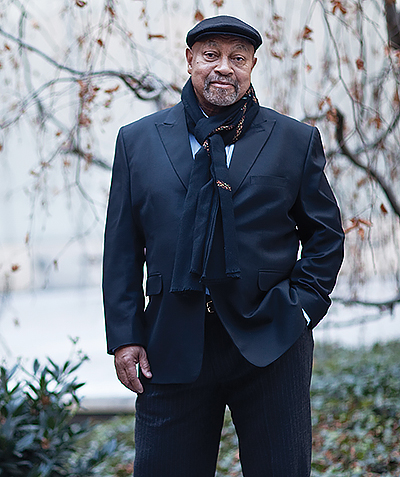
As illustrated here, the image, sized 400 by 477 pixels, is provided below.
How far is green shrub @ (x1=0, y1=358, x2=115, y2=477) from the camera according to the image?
88.9 inches

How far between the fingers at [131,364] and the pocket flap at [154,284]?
0.16m

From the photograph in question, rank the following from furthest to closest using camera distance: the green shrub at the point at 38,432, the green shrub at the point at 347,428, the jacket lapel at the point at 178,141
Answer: the green shrub at the point at 347,428, the green shrub at the point at 38,432, the jacket lapel at the point at 178,141

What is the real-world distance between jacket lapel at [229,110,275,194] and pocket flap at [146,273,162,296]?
31cm

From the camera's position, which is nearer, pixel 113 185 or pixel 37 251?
pixel 113 185

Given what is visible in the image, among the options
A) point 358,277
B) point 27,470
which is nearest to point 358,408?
point 358,277

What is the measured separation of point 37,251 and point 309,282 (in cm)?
371

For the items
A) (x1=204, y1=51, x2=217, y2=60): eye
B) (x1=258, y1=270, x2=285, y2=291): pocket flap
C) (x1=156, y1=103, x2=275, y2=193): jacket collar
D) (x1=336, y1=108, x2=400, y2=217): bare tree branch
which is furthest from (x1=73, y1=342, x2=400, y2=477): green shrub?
(x1=204, y1=51, x2=217, y2=60): eye

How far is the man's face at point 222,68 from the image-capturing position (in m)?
1.59

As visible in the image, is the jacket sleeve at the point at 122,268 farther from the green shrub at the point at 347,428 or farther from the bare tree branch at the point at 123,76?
the green shrub at the point at 347,428

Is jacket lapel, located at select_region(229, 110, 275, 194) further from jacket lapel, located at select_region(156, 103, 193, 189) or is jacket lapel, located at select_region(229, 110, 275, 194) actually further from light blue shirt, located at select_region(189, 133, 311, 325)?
jacket lapel, located at select_region(156, 103, 193, 189)

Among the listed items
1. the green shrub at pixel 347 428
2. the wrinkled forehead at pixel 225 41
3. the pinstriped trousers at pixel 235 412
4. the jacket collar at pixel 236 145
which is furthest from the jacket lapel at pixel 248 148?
the green shrub at pixel 347 428

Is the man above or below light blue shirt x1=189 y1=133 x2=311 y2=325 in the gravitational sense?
below

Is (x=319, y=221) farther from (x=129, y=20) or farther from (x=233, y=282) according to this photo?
(x=129, y=20)

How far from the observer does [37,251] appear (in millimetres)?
4906
